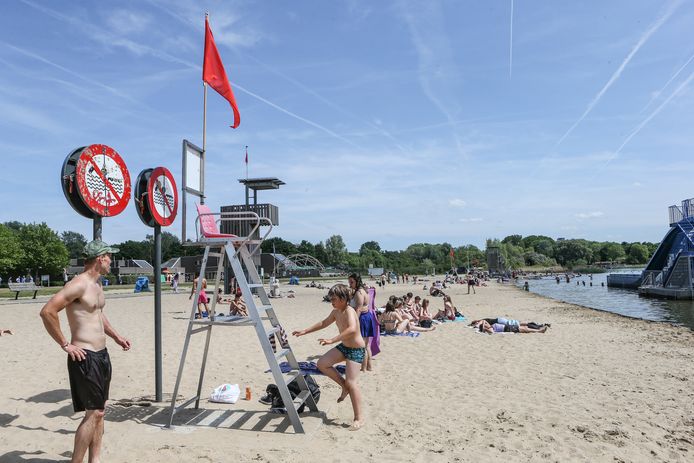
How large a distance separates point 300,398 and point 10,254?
6302 centimetres

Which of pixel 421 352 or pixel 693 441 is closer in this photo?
pixel 693 441

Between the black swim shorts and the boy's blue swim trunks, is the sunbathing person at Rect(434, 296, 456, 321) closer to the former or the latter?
the boy's blue swim trunks

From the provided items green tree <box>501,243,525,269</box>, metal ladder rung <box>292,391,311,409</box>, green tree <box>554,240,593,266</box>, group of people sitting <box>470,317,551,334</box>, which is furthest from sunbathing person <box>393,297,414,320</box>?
green tree <box>554,240,593,266</box>

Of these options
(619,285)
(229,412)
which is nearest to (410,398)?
(229,412)

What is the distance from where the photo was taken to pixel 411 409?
6180 millimetres

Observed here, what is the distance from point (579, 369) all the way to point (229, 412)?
642 centimetres

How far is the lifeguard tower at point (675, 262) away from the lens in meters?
33.8

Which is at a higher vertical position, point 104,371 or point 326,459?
point 104,371

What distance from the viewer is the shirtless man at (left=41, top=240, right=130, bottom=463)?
12.6 ft

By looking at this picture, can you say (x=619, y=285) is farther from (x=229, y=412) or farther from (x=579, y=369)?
(x=229, y=412)

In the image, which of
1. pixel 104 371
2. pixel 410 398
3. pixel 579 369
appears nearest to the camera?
pixel 104 371

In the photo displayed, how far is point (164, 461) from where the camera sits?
14.4 ft

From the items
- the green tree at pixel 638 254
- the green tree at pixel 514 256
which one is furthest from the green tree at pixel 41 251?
the green tree at pixel 638 254

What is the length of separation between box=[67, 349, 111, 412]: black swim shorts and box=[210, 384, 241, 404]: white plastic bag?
8.43 ft
